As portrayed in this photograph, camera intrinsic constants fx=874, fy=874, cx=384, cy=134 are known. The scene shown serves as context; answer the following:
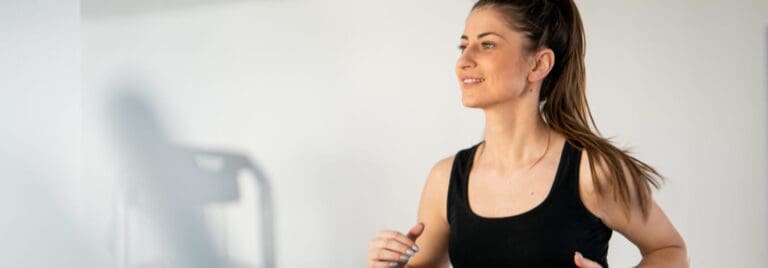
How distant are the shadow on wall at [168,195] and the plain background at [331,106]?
0.08 feet

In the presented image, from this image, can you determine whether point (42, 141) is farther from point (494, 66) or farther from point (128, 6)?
→ point (494, 66)

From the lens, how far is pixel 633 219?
4.53 feet

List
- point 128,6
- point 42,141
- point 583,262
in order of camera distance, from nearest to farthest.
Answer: point 583,262, point 42,141, point 128,6

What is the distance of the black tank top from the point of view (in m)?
1.36

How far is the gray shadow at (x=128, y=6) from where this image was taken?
2340mm

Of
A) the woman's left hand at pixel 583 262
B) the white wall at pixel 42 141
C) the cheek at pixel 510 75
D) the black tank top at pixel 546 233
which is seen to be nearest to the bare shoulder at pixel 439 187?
the black tank top at pixel 546 233

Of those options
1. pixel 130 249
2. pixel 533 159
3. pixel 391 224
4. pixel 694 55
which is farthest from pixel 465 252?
pixel 130 249

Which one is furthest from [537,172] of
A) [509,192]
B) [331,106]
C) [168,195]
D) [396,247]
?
[168,195]

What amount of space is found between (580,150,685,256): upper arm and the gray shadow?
4.38 feet

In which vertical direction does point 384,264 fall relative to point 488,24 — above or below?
below

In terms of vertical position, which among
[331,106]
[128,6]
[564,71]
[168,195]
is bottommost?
[168,195]

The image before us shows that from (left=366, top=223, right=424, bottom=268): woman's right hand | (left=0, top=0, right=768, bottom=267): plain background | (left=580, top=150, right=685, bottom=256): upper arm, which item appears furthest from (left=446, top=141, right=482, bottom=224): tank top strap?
(left=0, top=0, right=768, bottom=267): plain background

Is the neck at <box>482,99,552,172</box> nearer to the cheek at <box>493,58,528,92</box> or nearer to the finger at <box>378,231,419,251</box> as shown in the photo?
the cheek at <box>493,58,528,92</box>

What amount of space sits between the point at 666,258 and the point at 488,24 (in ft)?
1.54
